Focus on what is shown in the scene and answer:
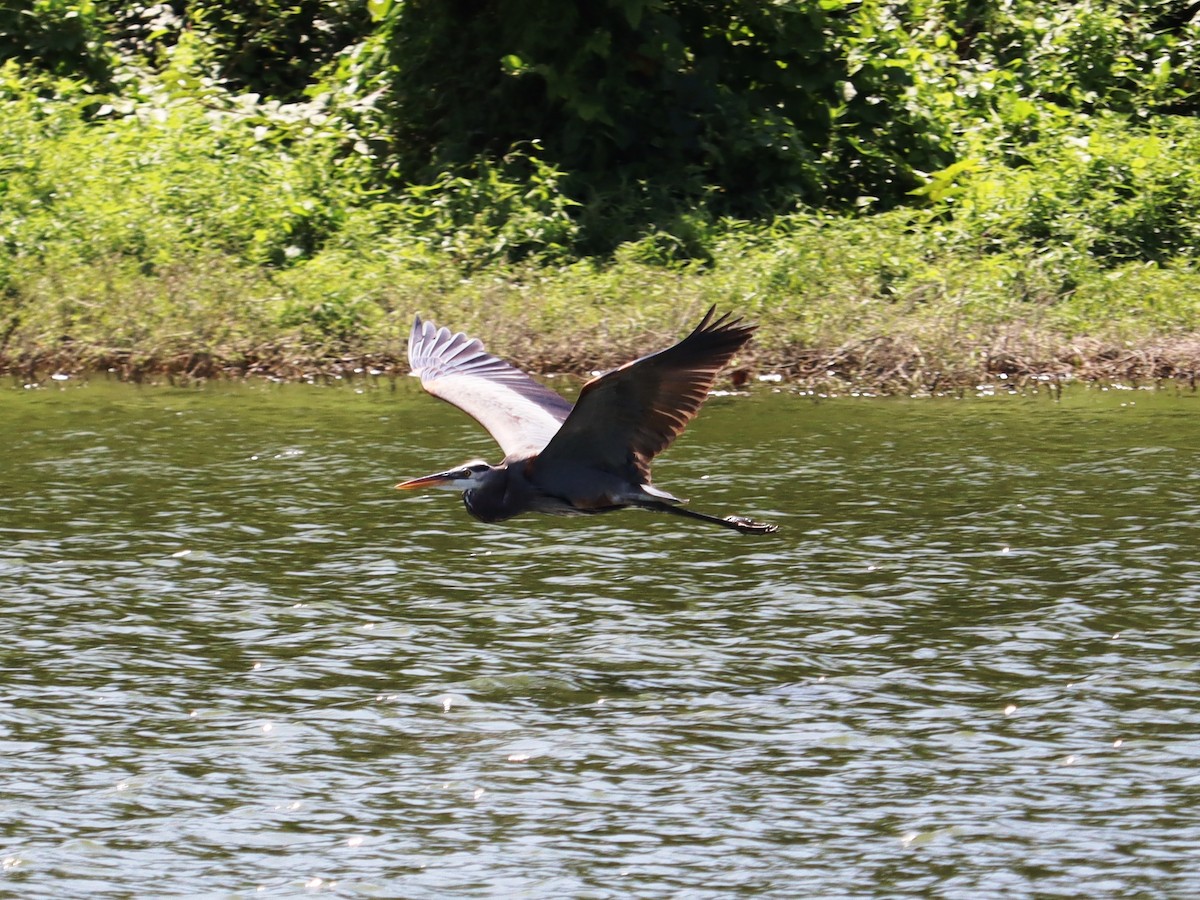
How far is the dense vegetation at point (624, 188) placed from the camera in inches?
487

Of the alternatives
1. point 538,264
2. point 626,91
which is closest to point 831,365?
point 538,264

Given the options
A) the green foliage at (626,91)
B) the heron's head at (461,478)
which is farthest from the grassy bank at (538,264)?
the heron's head at (461,478)

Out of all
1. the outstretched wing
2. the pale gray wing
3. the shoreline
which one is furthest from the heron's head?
the shoreline

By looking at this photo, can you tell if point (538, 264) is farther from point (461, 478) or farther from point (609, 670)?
point (609, 670)

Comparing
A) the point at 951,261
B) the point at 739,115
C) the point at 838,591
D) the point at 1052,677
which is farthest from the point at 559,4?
the point at 1052,677

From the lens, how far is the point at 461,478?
697 centimetres

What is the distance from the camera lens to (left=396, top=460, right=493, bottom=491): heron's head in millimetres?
6902

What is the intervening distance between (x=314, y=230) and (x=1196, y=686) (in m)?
8.94

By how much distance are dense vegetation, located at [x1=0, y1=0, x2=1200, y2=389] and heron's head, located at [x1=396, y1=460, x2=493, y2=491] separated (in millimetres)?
4960

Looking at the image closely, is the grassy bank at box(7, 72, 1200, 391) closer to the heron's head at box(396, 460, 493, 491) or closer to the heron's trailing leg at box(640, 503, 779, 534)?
the heron's trailing leg at box(640, 503, 779, 534)

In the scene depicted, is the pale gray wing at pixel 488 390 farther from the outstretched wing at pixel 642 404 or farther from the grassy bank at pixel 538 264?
the grassy bank at pixel 538 264

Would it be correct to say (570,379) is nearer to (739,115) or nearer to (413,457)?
(413,457)

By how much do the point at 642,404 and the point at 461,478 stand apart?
0.88m

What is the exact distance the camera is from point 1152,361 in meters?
12.0
